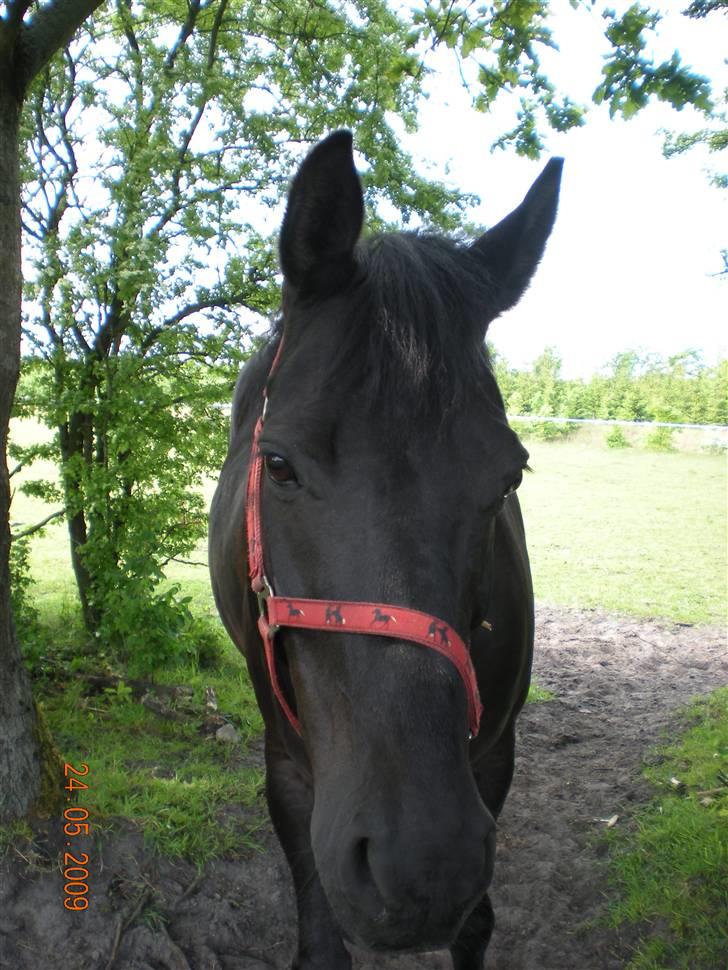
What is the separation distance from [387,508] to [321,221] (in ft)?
2.78

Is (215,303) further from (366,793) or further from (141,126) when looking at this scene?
(366,793)

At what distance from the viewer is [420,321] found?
173 cm

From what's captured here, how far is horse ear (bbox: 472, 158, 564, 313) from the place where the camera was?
84.9 inches

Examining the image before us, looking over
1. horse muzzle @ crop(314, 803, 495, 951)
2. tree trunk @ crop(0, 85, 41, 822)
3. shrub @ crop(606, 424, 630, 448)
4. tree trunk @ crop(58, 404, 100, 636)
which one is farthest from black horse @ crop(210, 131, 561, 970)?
shrub @ crop(606, 424, 630, 448)

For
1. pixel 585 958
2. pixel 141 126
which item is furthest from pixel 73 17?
pixel 585 958

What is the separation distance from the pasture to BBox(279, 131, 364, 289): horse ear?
2697 millimetres

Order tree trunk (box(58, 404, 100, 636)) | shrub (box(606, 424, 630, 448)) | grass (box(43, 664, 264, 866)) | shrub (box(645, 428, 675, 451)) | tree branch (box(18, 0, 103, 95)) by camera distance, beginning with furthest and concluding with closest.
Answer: shrub (box(606, 424, 630, 448))
shrub (box(645, 428, 675, 451))
tree trunk (box(58, 404, 100, 636))
grass (box(43, 664, 264, 866))
tree branch (box(18, 0, 103, 95))

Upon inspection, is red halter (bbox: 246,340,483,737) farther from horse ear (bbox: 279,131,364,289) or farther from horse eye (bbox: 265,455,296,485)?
horse ear (bbox: 279,131,364,289)

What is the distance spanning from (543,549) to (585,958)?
9557mm

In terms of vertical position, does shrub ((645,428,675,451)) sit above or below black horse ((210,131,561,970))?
below

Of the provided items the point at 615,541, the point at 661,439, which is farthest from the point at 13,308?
the point at 661,439

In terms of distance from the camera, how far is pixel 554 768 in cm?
466

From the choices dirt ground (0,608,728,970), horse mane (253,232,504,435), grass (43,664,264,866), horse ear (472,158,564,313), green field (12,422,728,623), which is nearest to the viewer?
horse mane (253,232,504,435)

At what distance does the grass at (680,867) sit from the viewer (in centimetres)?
288
